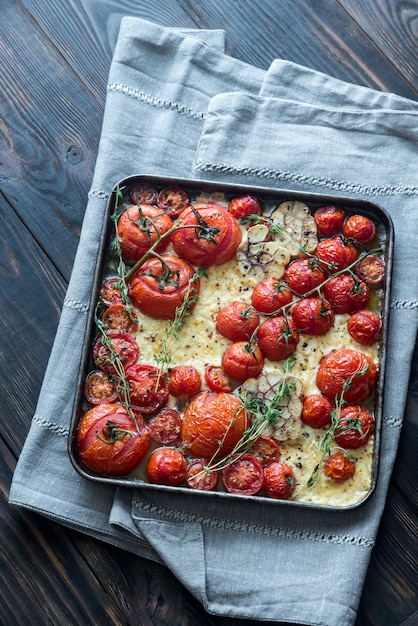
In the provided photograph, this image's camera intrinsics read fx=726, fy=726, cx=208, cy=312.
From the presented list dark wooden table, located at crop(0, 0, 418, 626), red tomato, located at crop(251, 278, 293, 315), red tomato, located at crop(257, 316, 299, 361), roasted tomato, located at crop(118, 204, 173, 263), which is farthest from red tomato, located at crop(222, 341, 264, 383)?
dark wooden table, located at crop(0, 0, 418, 626)

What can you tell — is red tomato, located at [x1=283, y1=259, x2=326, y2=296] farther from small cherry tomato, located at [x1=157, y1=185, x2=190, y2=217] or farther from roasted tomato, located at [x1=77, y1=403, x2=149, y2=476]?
roasted tomato, located at [x1=77, y1=403, x2=149, y2=476]

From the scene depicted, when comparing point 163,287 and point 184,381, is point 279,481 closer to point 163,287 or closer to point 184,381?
point 184,381

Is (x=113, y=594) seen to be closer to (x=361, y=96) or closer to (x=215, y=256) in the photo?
(x=215, y=256)

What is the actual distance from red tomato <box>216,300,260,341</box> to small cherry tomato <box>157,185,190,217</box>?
412 mm

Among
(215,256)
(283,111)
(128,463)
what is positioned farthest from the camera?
(283,111)

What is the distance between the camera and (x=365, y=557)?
8.50 feet

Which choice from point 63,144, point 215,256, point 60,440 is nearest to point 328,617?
point 60,440

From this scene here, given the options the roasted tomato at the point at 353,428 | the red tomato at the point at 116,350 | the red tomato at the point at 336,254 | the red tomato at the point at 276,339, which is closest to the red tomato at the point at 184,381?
the red tomato at the point at 116,350

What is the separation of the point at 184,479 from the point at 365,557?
0.71 meters

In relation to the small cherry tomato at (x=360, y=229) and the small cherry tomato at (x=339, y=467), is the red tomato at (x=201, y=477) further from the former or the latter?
the small cherry tomato at (x=360, y=229)

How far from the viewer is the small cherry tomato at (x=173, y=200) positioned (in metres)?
2.71

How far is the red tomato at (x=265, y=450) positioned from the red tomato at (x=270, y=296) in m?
0.46

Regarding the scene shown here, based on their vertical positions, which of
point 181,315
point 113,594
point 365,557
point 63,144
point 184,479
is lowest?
point 113,594

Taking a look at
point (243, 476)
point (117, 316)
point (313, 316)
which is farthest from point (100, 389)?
point (313, 316)
